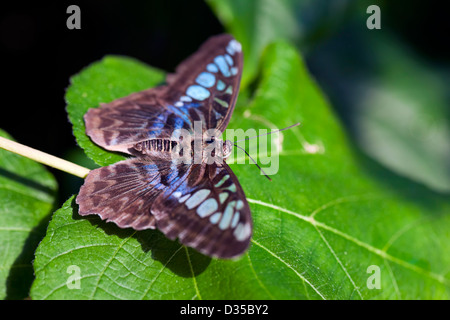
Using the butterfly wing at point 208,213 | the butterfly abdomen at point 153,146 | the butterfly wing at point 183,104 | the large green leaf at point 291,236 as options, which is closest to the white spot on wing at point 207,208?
the butterfly wing at point 208,213

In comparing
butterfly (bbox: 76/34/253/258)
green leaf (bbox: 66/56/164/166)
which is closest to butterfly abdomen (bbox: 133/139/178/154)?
butterfly (bbox: 76/34/253/258)

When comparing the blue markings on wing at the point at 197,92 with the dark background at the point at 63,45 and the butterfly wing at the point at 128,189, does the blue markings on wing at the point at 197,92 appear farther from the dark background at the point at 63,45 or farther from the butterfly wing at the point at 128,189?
the dark background at the point at 63,45

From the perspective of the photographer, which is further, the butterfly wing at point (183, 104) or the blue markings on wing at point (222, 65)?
the blue markings on wing at point (222, 65)

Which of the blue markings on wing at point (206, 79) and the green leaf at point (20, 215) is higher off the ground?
the blue markings on wing at point (206, 79)

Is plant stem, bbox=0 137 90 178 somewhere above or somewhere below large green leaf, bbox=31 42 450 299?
above

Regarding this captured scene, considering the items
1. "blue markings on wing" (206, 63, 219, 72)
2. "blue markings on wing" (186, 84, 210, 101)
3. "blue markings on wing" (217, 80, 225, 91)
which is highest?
"blue markings on wing" (206, 63, 219, 72)

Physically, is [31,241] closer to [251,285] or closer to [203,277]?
[203,277]

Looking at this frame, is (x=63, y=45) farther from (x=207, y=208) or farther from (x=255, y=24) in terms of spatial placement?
(x=207, y=208)

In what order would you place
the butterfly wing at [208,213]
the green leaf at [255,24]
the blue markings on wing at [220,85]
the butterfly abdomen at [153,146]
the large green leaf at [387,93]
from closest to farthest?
the butterfly wing at [208,213], the butterfly abdomen at [153,146], the blue markings on wing at [220,85], the green leaf at [255,24], the large green leaf at [387,93]

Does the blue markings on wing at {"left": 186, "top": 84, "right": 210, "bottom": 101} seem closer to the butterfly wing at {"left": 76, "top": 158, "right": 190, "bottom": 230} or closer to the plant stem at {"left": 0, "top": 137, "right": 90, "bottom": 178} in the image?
the butterfly wing at {"left": 76, "top": 158, "right": 190, "bottom": 230}

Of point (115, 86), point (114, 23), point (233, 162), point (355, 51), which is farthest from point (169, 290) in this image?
point (355, 51)
